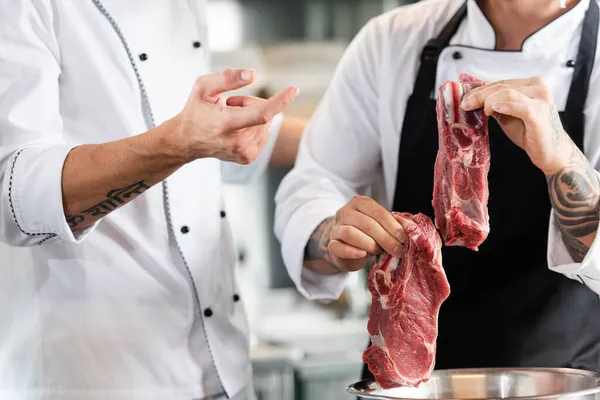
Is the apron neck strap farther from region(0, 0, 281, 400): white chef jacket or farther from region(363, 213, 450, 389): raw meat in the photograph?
region(0, 0, 281, 400): white chef jacket

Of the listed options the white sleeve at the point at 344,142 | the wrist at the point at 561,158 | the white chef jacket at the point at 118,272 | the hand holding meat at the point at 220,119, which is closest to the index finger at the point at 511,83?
the wrist at the point at 561,158

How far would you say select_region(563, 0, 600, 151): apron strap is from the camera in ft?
6.36

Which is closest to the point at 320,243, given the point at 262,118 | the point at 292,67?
the point at 262,118

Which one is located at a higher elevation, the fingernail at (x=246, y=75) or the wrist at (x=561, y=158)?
the fingernail at (x=246, y=75)

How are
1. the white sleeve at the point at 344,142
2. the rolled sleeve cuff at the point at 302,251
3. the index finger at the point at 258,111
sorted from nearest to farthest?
the index finger at the point at 258,111, the rolled sleeve cuff at the point at 302,251, the white sleeve at the point at 344,142

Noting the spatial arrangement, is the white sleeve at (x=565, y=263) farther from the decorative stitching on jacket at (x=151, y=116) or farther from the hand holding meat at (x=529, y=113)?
the decorative stitching on jacket at (x=151, y=116)

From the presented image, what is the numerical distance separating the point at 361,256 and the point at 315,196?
0.44m

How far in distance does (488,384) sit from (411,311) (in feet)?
0.69

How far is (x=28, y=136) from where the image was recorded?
173 centimetres

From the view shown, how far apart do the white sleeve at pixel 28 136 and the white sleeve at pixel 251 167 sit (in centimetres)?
64

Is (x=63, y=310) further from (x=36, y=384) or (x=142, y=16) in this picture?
(x=142, y=16)

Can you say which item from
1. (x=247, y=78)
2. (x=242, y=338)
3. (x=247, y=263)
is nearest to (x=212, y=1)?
(x=247, y=263)

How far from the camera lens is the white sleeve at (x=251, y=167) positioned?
2.38 meters

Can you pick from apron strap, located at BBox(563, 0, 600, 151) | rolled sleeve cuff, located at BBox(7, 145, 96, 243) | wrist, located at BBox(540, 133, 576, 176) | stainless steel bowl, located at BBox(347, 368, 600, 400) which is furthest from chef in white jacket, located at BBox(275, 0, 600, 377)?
rolled sleeve cuff, located at BBox(7, 145, 96, 243)
